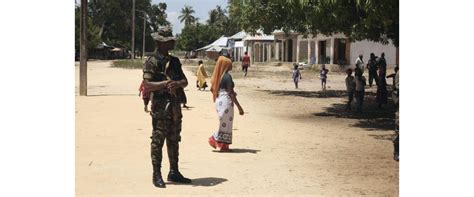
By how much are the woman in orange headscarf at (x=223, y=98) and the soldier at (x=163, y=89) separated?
1.70m

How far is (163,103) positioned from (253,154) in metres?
2.34

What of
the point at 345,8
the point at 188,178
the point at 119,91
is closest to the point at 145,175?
the point at 188,178

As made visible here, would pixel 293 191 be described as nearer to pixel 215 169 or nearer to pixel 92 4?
pixel 215 169

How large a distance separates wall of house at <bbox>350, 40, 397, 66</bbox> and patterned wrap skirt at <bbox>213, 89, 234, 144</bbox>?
24.1 meters

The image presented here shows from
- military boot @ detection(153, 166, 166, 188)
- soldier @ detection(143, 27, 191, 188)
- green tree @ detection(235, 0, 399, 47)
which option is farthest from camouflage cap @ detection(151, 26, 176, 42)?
green tree @ detection(235, 0, 399, 47)

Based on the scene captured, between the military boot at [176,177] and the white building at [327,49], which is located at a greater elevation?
the white building at [327,49]

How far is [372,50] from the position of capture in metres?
31.0

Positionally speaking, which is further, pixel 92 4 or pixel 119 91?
pixel 92 4

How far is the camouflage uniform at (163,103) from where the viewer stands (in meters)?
5.24

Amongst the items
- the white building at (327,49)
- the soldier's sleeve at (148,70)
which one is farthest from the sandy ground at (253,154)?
the white building at (327,49)

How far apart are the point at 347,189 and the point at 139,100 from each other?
8944mm

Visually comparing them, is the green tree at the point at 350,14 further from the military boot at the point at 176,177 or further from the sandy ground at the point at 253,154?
the military boot at the point at 176,177

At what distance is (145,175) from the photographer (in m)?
5.90

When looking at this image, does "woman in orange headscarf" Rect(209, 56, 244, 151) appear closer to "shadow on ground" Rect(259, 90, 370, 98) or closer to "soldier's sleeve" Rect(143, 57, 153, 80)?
"soldier's sleeve" Rect(143, 57, 153, 80)
